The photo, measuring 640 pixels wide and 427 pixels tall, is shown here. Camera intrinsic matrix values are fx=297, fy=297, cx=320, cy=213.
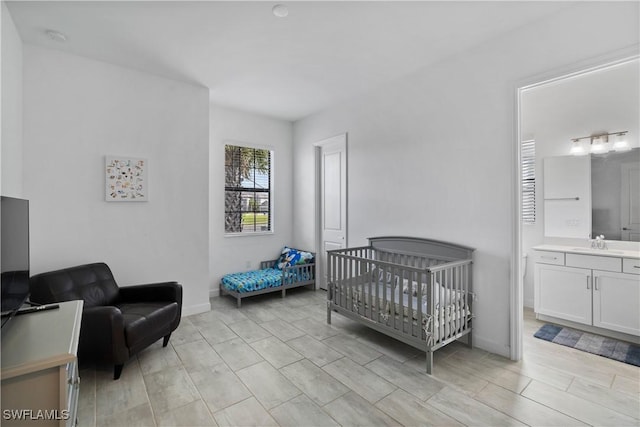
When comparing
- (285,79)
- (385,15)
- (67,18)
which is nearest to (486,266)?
(385,15)

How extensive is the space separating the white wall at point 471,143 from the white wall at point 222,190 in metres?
1.61

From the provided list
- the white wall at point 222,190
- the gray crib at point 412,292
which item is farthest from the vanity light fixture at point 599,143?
the white wall at point 222,190

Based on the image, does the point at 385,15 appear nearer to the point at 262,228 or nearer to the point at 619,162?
the point at 619,162

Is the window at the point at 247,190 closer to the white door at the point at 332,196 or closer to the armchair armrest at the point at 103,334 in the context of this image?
the white door at the point at 332,196

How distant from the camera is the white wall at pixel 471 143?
223cm

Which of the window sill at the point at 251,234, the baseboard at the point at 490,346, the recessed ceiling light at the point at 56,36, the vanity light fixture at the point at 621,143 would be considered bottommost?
the baseboard at the point at 490,346

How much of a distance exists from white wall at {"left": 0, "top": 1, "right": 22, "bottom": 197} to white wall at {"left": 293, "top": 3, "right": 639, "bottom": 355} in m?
3.31

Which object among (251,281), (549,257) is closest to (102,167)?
(251,281)

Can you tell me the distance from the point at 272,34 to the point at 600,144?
11.5 feet

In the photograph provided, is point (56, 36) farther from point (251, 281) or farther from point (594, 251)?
point (594, 251)

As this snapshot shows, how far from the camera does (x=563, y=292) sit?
122 inches

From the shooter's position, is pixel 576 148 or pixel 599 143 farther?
pixel 576 148

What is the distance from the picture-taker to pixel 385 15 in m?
2.27

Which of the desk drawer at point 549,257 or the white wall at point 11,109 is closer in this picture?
the white wall at point 11,109
